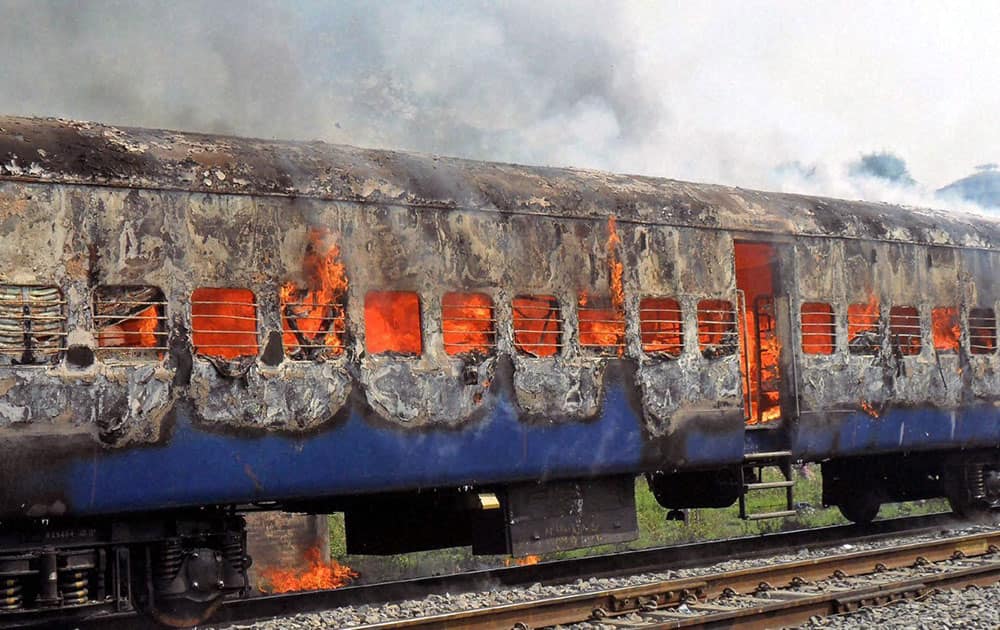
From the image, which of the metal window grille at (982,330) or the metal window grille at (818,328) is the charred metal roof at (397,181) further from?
the metal window grille at (982,330)

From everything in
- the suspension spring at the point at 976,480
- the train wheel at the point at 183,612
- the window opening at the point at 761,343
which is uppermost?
the window opening at the point at 761,343

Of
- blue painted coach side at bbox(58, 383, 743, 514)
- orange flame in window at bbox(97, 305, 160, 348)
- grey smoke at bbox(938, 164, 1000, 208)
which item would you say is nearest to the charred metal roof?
orange flame in window at bbox(97, 305, 160, 348)

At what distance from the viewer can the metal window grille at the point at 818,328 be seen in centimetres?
1156

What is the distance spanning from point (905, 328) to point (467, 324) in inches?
204

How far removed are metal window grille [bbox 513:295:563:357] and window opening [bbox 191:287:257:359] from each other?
218cm

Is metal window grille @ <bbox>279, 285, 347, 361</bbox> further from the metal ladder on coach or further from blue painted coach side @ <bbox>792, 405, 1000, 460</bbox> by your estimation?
blue painted coach side @ <bbox>792, 405, 1000, 460</bbox>

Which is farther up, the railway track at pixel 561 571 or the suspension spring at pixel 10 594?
the suspension spring at pixel 10 594

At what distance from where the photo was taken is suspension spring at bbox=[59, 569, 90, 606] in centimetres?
771

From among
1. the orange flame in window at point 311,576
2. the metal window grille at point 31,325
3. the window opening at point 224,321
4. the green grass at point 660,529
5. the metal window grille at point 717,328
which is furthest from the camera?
the green grass at point 660,529

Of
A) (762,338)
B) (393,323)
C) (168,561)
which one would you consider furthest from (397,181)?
(762,338)

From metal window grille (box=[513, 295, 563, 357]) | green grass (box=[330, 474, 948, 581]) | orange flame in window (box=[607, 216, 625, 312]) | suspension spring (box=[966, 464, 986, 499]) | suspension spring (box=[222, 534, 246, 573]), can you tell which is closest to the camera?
suspension spring (box=[222, 534, 246, 573])

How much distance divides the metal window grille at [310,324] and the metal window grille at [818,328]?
4.83m

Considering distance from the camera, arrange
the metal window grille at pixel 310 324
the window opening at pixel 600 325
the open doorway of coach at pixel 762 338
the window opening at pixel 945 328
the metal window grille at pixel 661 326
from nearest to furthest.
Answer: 1. the metal window grille at pixel 310 324
2. the window opening at pixel 600 325
3. the metal window grille at pixel 661 326
4. the open doorway of coach at pixel 762 338
5. the window opening at pixel 945 328

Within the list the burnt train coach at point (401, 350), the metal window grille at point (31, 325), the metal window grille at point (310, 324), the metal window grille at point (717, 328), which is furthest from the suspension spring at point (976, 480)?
the metal window grille at point (31, 325)
